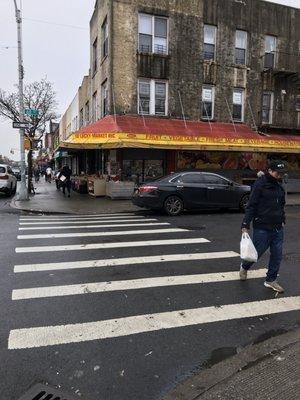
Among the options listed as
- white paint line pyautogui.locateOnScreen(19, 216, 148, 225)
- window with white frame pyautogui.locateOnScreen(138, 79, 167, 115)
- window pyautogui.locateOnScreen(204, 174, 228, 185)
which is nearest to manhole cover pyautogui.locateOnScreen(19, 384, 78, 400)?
white paint line pyautogui.locateOnScreen(19, 216, 148, 225)

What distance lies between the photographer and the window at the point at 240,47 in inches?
879

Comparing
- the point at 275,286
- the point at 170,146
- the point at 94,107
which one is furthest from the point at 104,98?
the point at 275,286

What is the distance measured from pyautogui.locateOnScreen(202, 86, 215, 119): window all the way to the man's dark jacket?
640 inches

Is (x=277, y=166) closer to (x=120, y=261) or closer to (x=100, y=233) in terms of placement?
(x=120, y=261)

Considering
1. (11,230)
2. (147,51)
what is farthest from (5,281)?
(147,51)

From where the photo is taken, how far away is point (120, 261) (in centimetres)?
746

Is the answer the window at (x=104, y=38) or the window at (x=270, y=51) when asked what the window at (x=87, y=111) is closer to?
the window at (x=104, y=38)

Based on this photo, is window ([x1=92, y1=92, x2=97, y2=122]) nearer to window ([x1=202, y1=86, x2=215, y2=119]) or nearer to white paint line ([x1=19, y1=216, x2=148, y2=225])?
window ([x1=202, y1=86, x2=215, y2=119])

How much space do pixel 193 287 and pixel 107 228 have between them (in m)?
5.51

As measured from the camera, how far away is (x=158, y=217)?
541 inches

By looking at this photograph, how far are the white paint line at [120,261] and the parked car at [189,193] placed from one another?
19.2 ft

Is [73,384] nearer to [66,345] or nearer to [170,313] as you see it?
[66,345]

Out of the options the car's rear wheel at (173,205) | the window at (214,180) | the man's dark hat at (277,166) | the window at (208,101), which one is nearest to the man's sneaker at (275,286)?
the man's dark hat at (277,166)

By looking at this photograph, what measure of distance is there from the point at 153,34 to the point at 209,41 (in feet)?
10.5
